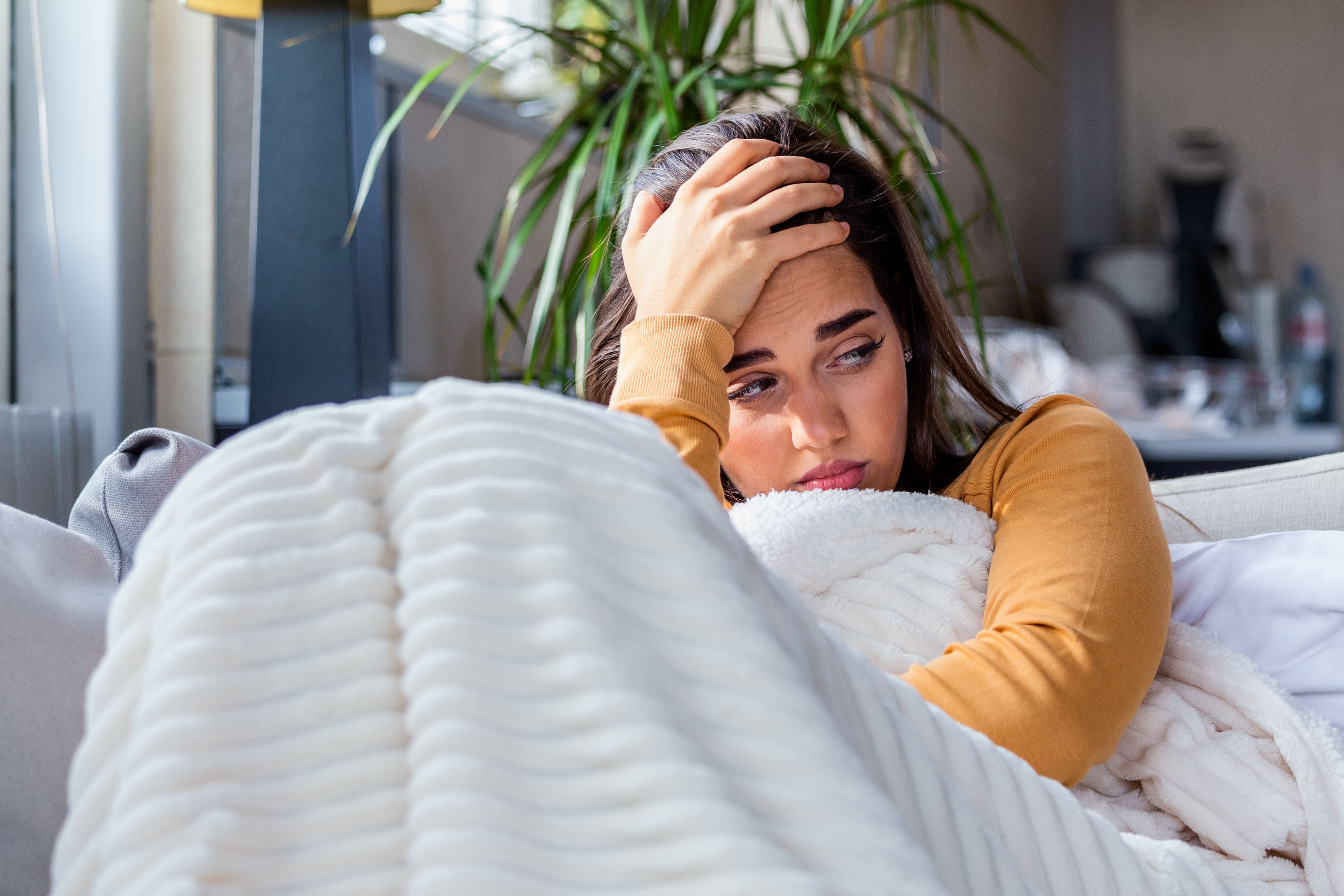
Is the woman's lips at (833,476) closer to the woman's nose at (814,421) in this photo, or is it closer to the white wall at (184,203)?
the woman's nose at (814,421)

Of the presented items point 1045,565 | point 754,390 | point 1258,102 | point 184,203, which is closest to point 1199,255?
point 1258,102

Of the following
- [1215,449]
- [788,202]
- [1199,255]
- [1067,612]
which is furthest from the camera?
[1199,255]

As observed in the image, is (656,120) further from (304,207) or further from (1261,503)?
(1261,503)

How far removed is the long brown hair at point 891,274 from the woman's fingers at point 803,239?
56 millimetres

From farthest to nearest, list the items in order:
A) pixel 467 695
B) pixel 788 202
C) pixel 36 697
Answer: pixel 788 202 < pixel 36 697 < pixel 467 695

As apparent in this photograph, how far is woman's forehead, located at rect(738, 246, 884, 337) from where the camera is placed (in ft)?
2.94

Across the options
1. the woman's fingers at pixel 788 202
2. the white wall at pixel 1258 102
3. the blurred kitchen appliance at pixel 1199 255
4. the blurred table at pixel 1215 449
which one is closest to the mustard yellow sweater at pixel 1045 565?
the woman's fingers at pixel 788 202

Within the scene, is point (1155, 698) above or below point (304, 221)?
below

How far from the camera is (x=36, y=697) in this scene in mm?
552

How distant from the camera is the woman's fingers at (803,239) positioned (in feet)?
2.88

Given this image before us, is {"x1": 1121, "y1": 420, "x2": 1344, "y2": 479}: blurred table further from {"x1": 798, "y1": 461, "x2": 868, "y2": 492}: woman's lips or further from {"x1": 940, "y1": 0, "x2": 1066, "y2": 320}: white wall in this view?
{"x1": 798, "y1": 461, "x2": 868, "y2": 492}: woman's lips

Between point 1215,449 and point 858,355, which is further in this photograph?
point 1215,449

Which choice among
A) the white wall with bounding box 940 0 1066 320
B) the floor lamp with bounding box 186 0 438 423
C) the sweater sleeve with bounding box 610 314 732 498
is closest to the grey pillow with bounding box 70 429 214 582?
the sweater sleeve with bounding box 610 314 732 498

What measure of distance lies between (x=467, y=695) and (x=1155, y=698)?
0.56m
